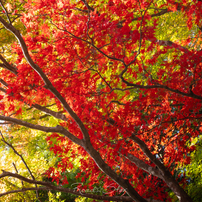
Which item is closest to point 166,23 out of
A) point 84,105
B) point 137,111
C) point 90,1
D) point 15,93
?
point 90,1

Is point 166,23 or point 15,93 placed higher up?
point 166,23

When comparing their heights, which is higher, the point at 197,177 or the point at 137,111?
the point at 137,111

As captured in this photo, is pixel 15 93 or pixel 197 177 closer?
pixel 15 93

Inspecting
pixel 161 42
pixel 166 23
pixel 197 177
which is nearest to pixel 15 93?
pixel 161 42

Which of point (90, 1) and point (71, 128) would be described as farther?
point (90, 1)

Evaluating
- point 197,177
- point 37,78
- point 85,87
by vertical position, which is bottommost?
point 197,177

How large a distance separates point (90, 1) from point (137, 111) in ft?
12.3

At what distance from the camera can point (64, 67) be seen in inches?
168

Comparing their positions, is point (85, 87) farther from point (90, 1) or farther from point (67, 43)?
point (90, 1)

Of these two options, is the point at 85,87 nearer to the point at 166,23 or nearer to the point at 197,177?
the point at 197,177

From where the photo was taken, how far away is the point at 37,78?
3.91m

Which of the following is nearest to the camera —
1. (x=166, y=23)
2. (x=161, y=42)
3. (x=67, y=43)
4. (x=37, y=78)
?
(x=37, y=78)

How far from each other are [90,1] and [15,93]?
382cm

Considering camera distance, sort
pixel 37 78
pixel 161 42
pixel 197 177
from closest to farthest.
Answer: pixel 37 78 < pixel 161 42 < pixel 197 177
